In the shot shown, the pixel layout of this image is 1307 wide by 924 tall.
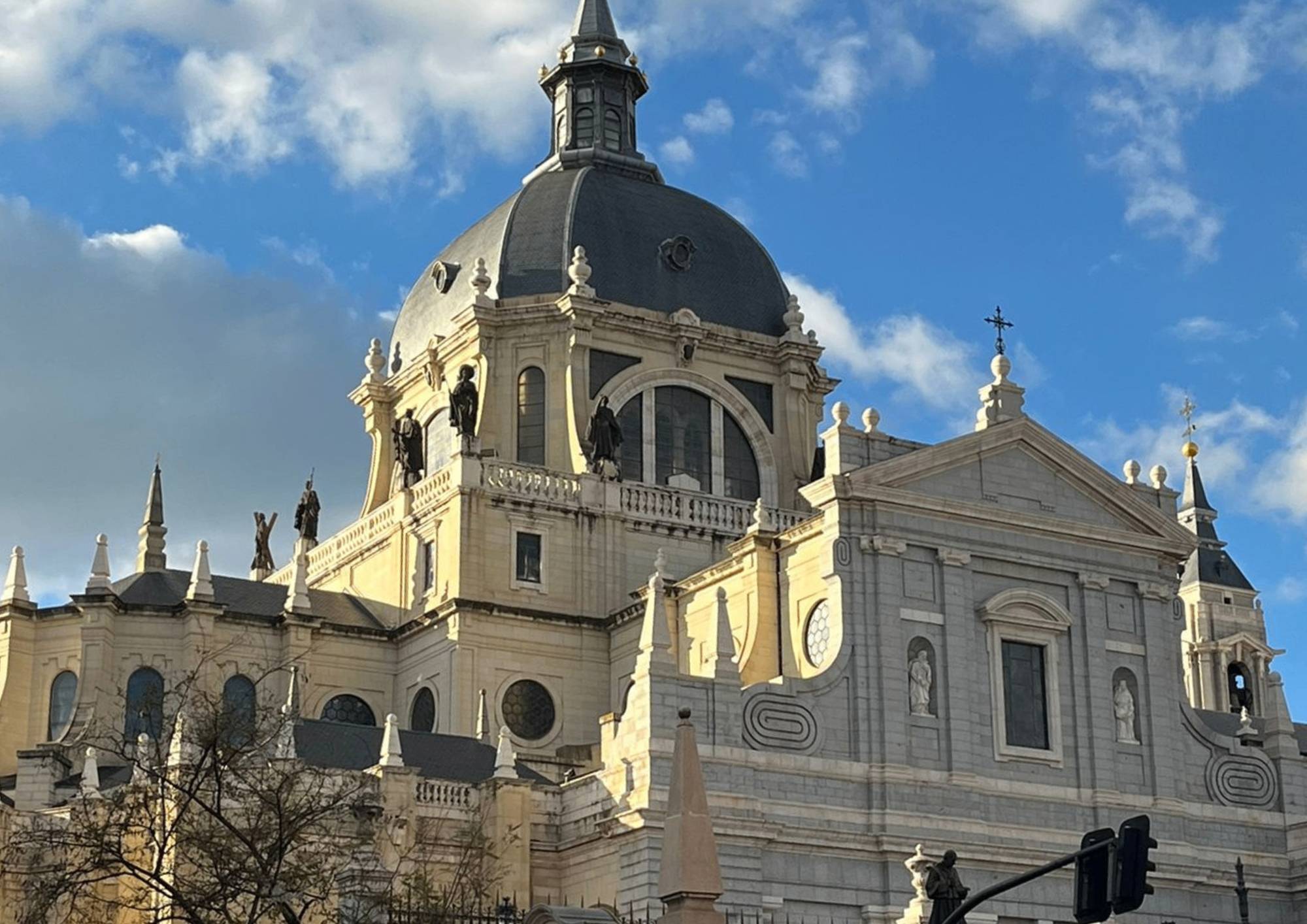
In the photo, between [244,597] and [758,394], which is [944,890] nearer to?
[244,597]

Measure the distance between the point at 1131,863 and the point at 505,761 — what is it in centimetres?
2952

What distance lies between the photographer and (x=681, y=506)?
205ft

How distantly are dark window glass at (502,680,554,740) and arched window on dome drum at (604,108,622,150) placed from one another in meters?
22.8

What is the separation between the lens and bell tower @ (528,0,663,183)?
244 feet

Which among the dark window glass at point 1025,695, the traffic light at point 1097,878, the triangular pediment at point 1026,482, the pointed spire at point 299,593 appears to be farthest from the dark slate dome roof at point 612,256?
the traffic light at point 1097,878

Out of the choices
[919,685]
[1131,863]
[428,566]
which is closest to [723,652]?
[919,685]

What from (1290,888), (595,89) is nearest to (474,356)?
(595,89)

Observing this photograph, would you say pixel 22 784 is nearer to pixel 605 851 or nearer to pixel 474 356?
pixel 605 851

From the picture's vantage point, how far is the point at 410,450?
65.6 metres

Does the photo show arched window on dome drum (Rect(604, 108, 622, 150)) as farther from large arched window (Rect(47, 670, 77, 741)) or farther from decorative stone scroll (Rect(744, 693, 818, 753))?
decorative stone scroll (Rect(744, 693, 818, 753))

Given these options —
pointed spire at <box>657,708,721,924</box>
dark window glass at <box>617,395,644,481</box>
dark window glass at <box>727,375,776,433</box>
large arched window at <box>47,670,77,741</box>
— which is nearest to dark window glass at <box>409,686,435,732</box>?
large arched window at <box>47,670,77,741</box>

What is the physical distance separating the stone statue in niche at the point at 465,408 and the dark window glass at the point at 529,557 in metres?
3.29

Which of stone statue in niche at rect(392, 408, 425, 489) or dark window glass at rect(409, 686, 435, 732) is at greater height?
stone statue in niche at rect(392, 408, 425, 489)

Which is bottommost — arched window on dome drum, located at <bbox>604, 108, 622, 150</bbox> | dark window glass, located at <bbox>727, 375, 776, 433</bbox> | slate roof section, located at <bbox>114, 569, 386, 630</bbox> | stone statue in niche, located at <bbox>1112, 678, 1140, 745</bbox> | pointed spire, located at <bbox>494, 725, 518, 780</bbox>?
pointed spire, located at <bbox>494, 725, 518, 780</bbox>
